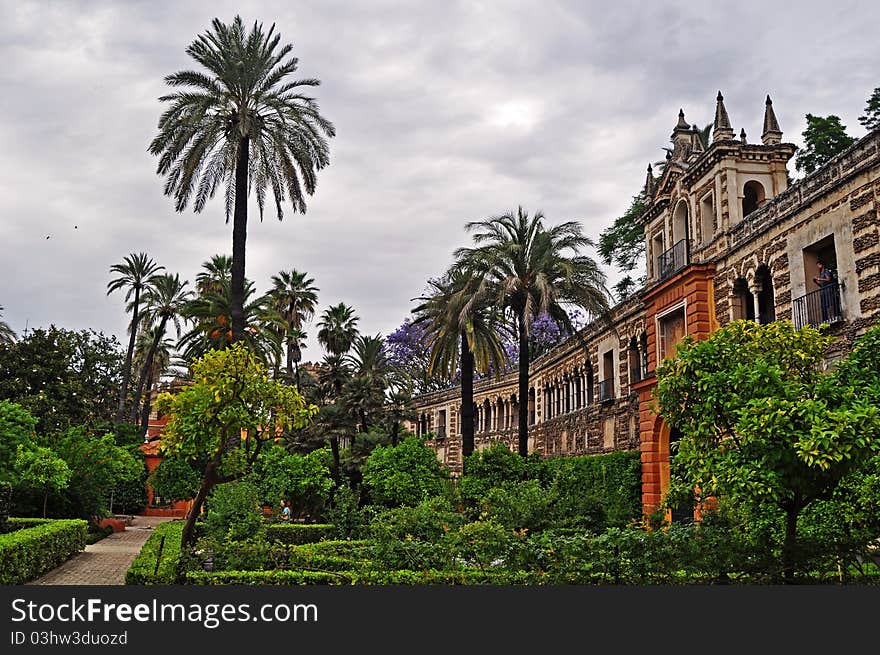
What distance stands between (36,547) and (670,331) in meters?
17.2

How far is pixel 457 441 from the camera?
169 ft

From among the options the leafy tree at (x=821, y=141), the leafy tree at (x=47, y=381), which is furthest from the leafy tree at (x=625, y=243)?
the leafy tree at (x=47, y=381)

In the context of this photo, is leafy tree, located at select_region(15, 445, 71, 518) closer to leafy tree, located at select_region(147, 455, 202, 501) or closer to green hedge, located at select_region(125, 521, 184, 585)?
leafy tree, located at select_region(147, 455, 202, 501)

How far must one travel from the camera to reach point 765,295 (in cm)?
1892

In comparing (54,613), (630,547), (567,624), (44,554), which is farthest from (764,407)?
(44,554)

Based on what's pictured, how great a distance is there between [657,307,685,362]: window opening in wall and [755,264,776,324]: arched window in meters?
3.01

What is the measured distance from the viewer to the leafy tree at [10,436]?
64.0 ft

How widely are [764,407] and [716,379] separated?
1048 mm

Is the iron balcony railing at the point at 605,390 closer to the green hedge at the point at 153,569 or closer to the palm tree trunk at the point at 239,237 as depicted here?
the palm tree trunk at the point at 239,237

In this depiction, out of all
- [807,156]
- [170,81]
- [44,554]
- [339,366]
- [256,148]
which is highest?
[807,156]

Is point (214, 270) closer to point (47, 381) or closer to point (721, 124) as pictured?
point (47, 381)

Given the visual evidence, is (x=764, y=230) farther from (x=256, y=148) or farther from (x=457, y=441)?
(x=457, y=441)

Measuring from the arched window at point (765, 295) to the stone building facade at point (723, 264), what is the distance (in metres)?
0.03

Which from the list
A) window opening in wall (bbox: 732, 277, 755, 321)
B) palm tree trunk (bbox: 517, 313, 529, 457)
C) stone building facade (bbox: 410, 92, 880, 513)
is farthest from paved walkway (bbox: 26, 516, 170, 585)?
window opening in wall (bbox: 732, 277, 755, 321)
